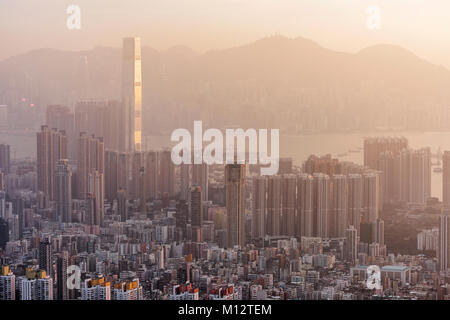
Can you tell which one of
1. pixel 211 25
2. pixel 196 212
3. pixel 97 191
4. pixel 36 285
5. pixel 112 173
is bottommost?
pixel 36 285

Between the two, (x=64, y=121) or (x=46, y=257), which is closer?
(x=46, y=257)

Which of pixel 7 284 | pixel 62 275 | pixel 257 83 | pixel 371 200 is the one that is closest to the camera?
pixel 7 284

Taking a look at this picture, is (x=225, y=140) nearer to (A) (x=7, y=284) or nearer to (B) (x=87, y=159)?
(B) (x=87, y=159)

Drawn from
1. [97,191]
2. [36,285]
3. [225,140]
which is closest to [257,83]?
[225,140]

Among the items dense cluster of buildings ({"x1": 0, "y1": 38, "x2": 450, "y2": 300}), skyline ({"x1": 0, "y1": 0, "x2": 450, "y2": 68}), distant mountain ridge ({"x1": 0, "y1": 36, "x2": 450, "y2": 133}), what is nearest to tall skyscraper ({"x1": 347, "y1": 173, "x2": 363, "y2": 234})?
dense cluster of buildings ({"x1": 0, "y1": 38, "x2": 450, "y2": 300})

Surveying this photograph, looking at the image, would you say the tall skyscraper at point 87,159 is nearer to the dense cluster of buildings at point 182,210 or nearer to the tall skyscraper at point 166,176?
the dense cluster of buildings at point 182,210

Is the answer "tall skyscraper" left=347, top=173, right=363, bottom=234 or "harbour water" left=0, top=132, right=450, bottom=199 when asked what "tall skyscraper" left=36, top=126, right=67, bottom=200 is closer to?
"harbour water" left=0, top=132, right=450, bottom=199
